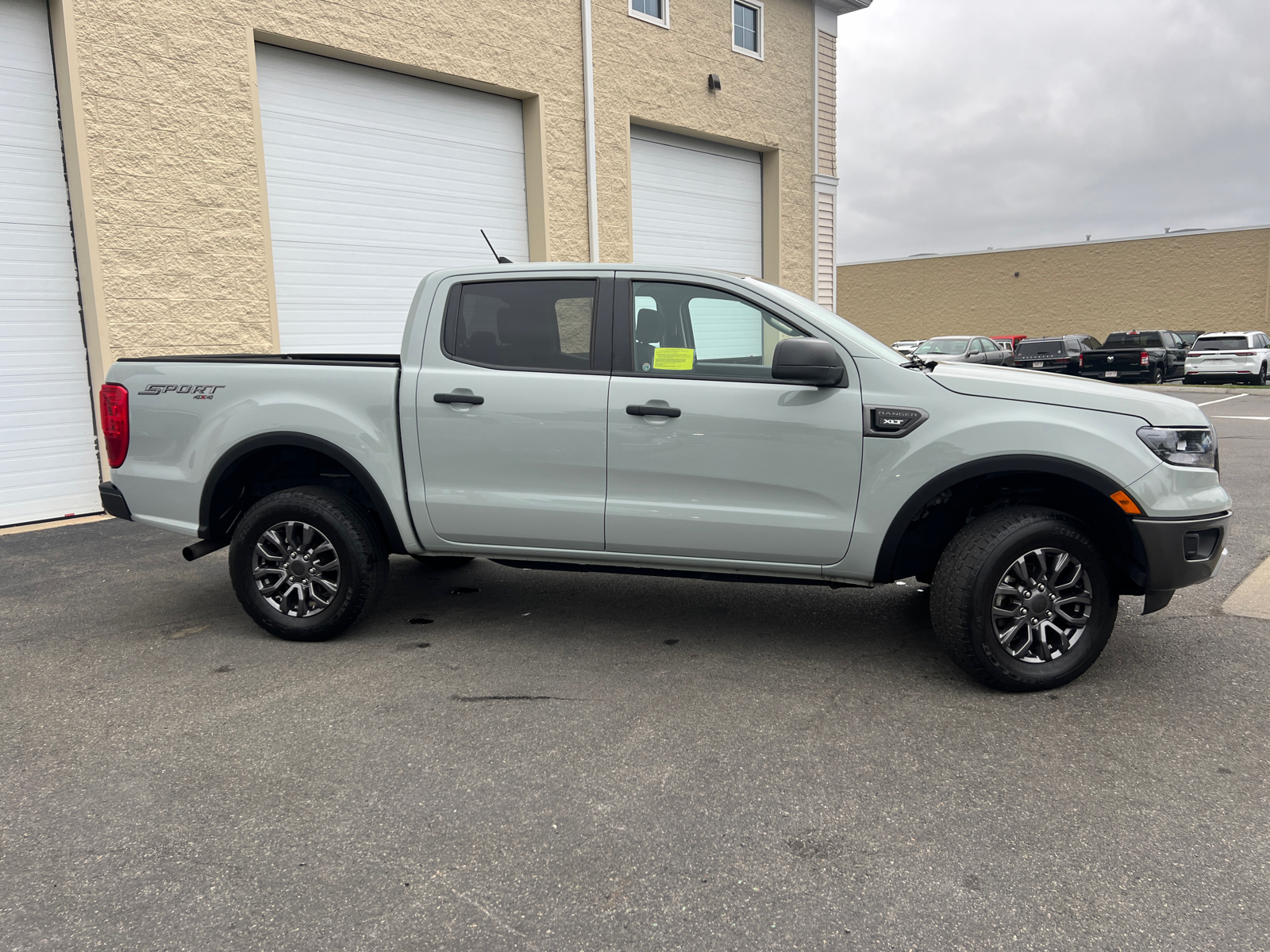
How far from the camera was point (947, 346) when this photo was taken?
27156mm

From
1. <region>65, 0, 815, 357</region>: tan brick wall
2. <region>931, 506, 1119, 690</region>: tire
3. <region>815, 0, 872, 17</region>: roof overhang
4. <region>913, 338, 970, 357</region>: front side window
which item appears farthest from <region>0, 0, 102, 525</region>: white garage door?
<region>913, 338, 970, 357</region>: front side window

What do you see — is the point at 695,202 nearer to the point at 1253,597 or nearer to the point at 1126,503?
the point at 1253,597

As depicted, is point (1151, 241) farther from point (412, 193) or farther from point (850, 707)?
point (850, 707)

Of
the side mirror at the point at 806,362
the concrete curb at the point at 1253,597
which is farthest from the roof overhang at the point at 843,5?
the side mirror at the point at 806,362

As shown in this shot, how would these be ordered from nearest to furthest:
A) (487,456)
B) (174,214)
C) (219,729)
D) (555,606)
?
1. (219,729)
2. (487,456)
3. (555,606)
4. (174,214)

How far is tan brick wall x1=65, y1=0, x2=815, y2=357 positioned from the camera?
8.05m

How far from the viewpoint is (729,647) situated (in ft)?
14.8

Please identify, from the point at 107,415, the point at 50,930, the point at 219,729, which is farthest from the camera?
the point at 107,415

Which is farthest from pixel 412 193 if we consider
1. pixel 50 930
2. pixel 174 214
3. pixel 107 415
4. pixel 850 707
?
pixel 50 930

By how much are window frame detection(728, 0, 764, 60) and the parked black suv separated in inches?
549

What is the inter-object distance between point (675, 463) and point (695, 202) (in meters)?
10.7

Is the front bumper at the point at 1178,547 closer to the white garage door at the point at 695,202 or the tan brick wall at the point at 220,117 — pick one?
the tan brick wall at the point at 220,117

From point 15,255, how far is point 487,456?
6070 millimetres

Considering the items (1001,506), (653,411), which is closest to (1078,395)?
(1001,506)
